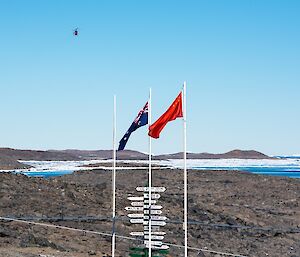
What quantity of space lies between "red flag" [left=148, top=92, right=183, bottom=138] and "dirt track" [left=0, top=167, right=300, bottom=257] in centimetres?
707

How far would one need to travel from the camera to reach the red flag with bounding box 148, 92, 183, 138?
16.0 m

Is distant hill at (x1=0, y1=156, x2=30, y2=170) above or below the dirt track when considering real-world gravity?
above

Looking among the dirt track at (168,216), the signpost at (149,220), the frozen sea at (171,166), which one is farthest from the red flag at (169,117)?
the frozen sea at (171,166)

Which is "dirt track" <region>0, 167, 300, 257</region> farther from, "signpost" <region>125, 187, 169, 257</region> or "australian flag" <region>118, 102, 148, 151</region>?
"australian flag" <region>118, 102, 148, 151</region>

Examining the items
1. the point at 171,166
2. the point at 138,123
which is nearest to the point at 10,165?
the point at 171,166

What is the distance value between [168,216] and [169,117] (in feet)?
46.2

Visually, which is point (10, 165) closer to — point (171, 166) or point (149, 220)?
point (171, 166)

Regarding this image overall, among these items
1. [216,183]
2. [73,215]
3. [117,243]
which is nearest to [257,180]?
[216,183]

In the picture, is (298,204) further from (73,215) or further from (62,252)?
(62,252)

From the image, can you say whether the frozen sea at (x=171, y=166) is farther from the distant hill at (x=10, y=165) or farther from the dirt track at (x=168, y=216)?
the dirt track at (x=168, y=216)

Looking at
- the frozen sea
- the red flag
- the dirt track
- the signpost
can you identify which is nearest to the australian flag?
the red flag

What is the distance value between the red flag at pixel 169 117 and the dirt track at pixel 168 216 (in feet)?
23.2

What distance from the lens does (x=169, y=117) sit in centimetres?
1612

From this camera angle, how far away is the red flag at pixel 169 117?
15977 mm
